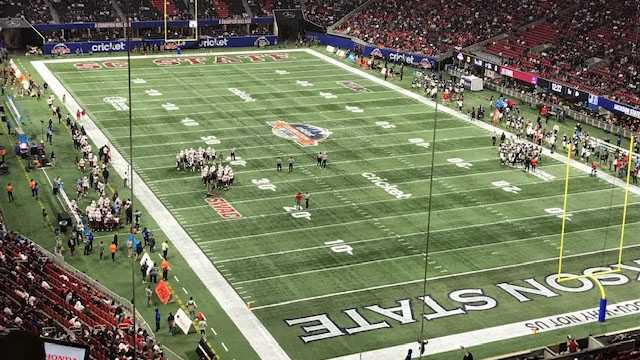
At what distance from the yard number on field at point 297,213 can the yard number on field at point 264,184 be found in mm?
2267

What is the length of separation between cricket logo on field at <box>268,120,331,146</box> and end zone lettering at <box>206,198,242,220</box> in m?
8.42

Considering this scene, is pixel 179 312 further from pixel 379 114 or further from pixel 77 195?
pixel 379 114

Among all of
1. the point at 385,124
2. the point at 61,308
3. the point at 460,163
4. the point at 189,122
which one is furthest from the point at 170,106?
the point at 61,308

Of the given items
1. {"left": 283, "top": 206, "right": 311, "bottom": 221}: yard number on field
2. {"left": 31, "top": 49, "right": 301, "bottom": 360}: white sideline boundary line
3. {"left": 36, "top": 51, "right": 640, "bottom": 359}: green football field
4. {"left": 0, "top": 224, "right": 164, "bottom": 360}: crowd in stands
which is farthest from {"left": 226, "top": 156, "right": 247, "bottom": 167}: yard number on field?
{"left": 0, "top": 224, "right": 164, "bottom": 360}: crowd in stands

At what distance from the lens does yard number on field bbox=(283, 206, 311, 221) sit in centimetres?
3362

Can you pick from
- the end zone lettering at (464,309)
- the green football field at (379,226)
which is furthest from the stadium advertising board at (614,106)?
the end zone lettering at (464,309)

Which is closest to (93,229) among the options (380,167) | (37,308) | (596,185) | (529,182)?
(37,308)

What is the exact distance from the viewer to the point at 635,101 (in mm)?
47531

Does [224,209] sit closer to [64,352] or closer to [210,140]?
[210,140]

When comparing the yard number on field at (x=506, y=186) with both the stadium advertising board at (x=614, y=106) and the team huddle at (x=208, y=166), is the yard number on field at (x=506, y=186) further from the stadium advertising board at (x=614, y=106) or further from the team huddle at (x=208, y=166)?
the stadium advertising board at (x=614, y=106)

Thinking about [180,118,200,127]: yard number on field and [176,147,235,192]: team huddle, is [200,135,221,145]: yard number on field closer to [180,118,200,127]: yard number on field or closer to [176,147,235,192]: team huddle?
[176,147,235,192]: team huddle

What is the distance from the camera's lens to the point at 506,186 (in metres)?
37.5

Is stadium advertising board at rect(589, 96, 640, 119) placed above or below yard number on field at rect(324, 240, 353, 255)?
above

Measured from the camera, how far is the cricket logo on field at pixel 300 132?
43.2 metres
